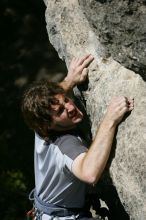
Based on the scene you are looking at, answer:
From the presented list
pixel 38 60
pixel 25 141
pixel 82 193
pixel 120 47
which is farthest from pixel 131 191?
pixel 38 60

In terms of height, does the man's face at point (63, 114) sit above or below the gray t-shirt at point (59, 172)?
above

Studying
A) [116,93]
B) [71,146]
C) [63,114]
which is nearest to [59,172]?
[71,146]

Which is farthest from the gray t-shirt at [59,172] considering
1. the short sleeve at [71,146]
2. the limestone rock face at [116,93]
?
the limestone rock face at [116,93]

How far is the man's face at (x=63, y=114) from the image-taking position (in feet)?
11.1

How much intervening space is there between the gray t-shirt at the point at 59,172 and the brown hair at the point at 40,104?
128 mm

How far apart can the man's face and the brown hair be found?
0.03 m

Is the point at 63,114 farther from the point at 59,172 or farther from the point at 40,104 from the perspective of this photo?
the point at 59,172

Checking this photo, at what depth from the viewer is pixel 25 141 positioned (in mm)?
7695

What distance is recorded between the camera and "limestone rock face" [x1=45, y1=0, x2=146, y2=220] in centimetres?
322

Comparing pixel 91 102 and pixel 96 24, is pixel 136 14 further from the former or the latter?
pixel 91 102

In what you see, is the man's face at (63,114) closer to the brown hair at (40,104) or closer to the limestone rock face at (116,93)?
the brown hair at (40,104)

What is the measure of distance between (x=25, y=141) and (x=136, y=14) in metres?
5.01

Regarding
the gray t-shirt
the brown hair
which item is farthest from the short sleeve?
the brown hair

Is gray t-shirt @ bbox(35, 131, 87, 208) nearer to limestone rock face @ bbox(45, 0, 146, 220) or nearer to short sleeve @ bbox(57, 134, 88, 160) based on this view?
short sleeve @ bbox(57, 134, 88, 160)
